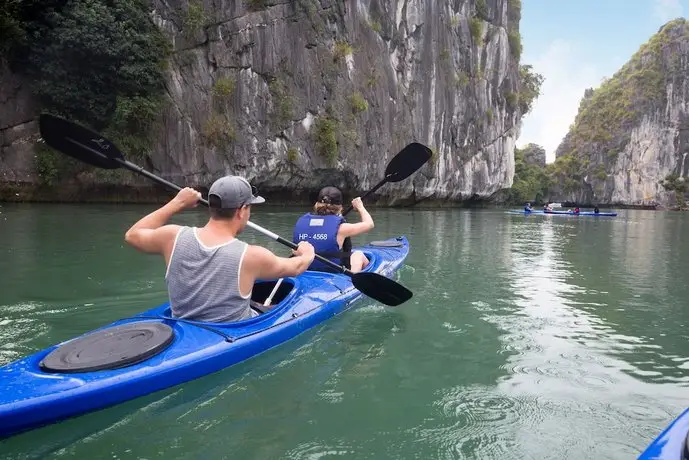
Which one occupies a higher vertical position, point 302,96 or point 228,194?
point 302,96

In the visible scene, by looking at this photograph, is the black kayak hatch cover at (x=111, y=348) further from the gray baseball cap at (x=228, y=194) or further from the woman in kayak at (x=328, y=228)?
the woman in kayak at (x=328, y=228)

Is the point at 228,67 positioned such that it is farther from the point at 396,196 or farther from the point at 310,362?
the point at 310,362

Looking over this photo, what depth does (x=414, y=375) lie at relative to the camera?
3271mm

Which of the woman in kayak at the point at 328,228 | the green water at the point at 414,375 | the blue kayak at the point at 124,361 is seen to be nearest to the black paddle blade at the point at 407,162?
the green water at the point at 414,375

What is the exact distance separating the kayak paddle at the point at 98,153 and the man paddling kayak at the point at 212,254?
A: 1095 millimetres

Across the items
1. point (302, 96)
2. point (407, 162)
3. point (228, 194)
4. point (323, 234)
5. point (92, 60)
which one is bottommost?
point (323, 234)

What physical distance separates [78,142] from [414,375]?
331 cm

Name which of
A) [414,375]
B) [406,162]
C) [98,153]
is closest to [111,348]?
[414,375]

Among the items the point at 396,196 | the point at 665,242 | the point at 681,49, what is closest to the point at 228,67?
the point at 396,196

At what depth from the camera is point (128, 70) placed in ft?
56.1

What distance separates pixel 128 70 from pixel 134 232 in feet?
54.4

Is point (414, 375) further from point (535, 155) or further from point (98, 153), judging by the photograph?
point (535, 155)

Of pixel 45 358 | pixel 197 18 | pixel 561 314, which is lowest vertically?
pixel 561 314

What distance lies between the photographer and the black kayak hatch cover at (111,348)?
7.92 ft
